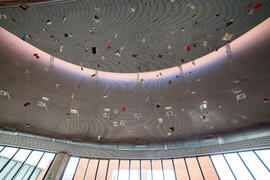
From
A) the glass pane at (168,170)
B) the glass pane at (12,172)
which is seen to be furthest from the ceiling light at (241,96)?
the glass pane at (12,172)

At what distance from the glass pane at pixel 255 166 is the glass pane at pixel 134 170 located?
5.38m

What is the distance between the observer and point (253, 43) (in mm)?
4246

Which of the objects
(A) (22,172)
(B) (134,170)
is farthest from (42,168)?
(B) (134,170)

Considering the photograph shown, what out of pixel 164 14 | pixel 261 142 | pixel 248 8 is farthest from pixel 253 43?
pixel 261 142

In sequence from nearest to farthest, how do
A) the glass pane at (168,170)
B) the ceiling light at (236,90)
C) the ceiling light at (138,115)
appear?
1. the ceiling light at (236,90)
2. the ceiling light at (138,115)
3. the glass pane at (168,170)

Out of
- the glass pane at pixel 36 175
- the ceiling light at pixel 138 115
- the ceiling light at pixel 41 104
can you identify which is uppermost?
the ceiling light at pixel 138 115

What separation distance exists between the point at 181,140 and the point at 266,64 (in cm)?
536

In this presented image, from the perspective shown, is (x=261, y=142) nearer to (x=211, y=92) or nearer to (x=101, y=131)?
(x=211, y=92)

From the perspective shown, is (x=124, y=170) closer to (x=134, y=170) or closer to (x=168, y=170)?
(x=134, y=170)

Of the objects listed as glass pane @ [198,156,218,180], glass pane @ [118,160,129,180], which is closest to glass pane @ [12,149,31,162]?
glass pane @ [118,160,129,180]

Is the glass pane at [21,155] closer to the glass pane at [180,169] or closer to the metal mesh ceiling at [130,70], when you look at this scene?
the metal mesh ceiling at [130,70]

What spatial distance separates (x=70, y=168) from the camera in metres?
8.01

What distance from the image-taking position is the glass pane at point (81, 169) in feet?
26.4

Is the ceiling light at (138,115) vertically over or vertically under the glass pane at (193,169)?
over
